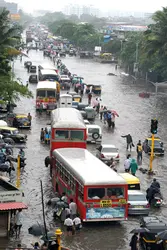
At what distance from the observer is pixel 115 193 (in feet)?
87.1

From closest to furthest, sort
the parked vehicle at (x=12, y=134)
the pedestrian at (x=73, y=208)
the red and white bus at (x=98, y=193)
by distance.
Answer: the red and white bus at (x=98, y=193), the pedestrian at (x=73, y=208), the parked vehicle at (x=12, y=134)

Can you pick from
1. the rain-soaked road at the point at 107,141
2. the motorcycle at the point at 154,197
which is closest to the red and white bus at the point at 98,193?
the rain-soaked road at the point at 107,141

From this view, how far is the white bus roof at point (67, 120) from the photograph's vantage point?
34.2 m

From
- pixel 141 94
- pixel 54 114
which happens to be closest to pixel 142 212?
pixel 54 114

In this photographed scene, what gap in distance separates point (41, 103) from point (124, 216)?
1333 inches

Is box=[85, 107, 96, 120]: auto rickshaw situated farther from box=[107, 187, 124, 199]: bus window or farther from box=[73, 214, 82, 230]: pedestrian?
box=[73, 214, 82, 230]: pedestrian

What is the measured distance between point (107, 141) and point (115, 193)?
21.2 meters

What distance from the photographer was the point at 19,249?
71.5 ft

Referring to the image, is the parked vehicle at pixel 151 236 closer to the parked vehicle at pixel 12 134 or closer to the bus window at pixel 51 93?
the parked vehicle at pixel 12 134

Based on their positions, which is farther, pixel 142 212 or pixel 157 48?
pixel 157 48

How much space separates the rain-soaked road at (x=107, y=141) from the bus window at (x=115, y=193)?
134 centimetres

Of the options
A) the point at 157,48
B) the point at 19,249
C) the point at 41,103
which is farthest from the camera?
the point at 157,48

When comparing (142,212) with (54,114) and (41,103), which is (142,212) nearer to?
(54,114)

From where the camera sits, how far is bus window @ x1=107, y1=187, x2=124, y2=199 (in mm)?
26467
